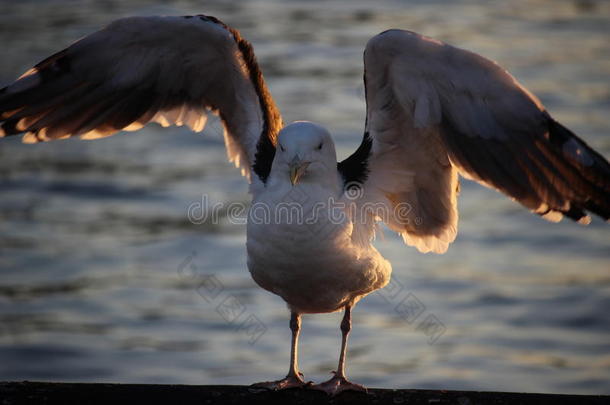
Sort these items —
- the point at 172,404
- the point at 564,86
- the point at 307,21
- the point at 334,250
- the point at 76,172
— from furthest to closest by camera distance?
the point at 307,21 < the point at 564,86 < the point at 76,172 < the point at 334,250 < the point at 172,404

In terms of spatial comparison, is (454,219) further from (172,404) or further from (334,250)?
(172,404)

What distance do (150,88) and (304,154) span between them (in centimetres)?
147

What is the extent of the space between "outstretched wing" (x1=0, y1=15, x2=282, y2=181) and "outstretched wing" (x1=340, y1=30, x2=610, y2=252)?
748 mm

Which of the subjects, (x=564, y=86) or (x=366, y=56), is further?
(x=564, y=86)

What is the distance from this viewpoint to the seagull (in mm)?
5598

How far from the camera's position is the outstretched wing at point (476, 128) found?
5.60 m

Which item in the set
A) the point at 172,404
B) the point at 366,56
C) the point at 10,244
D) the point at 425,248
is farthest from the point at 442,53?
the point at 10,244

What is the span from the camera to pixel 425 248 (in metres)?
6.77

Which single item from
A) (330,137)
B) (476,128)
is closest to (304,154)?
(330,137)

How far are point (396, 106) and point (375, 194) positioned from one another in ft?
→ 1.69

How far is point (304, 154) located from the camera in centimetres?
553

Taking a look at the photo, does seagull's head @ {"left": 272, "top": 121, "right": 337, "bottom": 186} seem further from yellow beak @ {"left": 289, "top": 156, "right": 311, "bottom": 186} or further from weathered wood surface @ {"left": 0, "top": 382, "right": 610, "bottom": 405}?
weathered wood surface @ {"left": 0, "top": 382, "right": 610, "bottom": 405}

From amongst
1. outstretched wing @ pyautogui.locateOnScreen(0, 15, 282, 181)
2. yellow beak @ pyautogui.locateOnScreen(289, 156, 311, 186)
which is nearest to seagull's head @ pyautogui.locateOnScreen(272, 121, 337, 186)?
yellow beak @ pyautogui.locateOnScreen(289, 156, 311, 186)

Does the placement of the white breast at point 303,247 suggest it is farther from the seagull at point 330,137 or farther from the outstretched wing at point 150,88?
the outstretched wing at point 150,88
